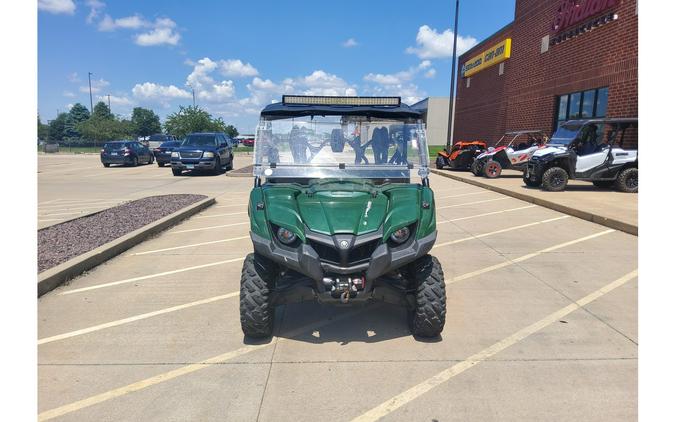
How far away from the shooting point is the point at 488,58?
85.8 ft

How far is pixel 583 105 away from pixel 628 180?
5286 mm

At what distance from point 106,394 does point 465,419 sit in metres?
2.36

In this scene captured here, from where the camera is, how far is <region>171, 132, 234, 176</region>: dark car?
19406mm

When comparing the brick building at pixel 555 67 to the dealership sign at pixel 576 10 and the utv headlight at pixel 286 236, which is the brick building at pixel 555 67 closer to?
the dealership sign at pixel 576 10

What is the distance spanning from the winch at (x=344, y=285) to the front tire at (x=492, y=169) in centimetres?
1539

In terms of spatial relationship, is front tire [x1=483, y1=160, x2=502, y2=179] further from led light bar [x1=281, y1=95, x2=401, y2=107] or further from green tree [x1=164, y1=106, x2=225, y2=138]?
green tree [x1=164, y1=106, x2=225, y2=138]

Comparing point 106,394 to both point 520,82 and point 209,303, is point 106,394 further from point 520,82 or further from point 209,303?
point 520,82

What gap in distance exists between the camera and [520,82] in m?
21.9

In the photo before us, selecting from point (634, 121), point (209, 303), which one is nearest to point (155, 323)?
point (209, 303)

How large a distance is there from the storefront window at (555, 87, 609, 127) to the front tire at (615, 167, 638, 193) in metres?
3.59

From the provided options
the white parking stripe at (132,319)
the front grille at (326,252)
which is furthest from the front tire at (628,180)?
the front grille at (326,252)

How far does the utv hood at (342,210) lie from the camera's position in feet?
11.1

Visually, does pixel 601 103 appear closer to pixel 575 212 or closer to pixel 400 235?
pixel 575 212

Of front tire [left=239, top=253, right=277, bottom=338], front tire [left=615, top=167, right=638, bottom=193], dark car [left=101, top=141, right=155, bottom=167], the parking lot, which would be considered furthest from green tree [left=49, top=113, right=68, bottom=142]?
front tire [left=239, top=253, right=277, bottom=338]
